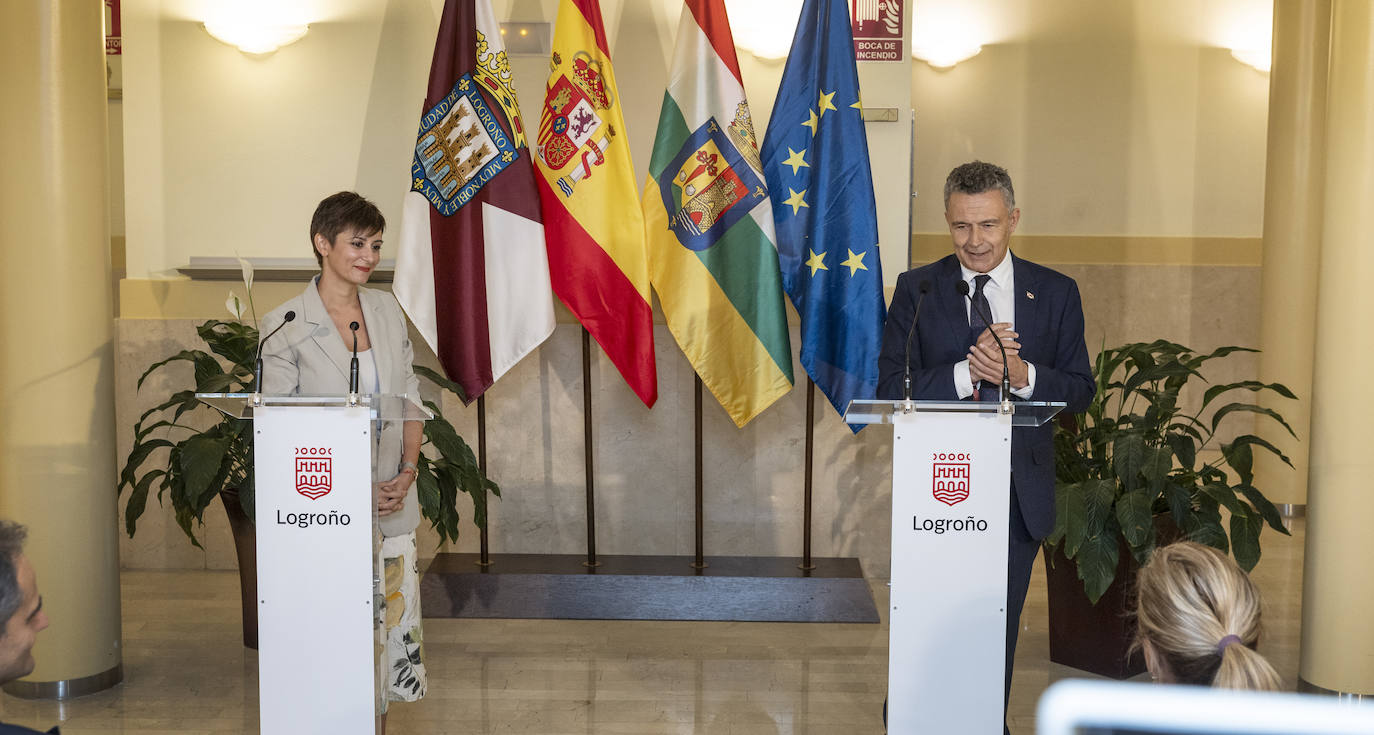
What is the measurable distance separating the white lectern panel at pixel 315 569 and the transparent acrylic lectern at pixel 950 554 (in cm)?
114

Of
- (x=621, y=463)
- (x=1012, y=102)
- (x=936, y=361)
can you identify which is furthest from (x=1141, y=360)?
(x=1012, y=102)

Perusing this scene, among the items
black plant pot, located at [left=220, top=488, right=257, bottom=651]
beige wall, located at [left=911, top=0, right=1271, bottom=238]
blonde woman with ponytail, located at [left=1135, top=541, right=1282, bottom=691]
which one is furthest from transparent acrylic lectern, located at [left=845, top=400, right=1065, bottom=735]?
beige wall, located at [left=911, top=0, right=1271, bottom=238]

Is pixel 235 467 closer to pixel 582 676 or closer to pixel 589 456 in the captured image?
pixel 589 456

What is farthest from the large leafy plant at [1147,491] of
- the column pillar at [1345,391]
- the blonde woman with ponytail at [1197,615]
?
the blonde woman with ponytail at [1197,615]

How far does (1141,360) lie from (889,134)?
1561 millimetres

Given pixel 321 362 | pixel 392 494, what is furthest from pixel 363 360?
pixel 392 494

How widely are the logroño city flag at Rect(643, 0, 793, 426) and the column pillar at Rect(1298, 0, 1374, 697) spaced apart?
1923 mm

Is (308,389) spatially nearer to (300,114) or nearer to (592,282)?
(592,282)

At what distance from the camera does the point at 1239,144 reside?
6.63 meters

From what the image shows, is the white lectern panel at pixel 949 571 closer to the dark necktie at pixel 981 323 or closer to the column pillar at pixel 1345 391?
the dark necktie at pixel 981 323

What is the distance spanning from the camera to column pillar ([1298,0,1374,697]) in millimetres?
3758

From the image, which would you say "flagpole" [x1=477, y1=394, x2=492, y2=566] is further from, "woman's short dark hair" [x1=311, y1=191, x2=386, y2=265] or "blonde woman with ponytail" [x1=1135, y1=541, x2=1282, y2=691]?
"blonde woman with ponytail" [x1=1135, y1=541, x2=1282, y2=691]

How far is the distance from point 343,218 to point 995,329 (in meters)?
1.71

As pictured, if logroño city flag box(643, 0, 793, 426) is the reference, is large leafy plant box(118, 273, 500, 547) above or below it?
below
